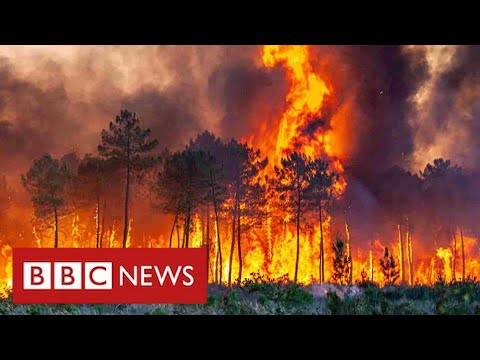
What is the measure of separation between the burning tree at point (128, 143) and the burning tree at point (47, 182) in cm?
647

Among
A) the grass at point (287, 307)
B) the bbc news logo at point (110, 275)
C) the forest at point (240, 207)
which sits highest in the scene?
the forest at point (240, 207)

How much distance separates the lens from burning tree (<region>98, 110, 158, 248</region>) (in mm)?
39750

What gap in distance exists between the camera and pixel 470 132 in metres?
55.9

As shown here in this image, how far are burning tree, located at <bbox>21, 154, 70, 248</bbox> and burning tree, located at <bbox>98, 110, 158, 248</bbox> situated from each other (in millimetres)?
6467

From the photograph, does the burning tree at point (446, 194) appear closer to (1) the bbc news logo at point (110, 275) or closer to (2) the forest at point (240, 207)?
(2) the forest at point (240, 207)

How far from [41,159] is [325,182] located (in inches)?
881

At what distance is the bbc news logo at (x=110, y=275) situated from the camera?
59.4 ft

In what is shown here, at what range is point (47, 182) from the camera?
146ft

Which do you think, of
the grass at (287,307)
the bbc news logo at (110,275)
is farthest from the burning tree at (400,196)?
the bbc news logo at (110,275)

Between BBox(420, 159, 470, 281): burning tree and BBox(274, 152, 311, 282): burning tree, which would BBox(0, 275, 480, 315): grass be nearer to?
BBox(274, 152, 311, 282): burning tree

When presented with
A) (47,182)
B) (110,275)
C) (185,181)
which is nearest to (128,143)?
(185,181)

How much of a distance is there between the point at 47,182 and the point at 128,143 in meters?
8.69
